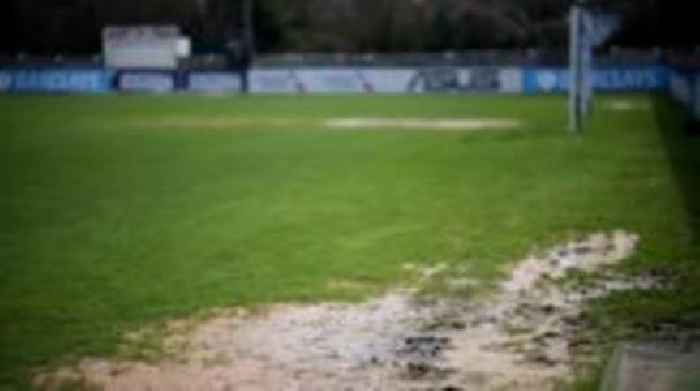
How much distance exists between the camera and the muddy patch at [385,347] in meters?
9.12

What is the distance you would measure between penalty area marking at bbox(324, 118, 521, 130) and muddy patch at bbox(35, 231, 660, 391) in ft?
87.9

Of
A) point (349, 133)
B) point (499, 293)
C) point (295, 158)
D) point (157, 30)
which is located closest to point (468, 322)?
point (499, 293)

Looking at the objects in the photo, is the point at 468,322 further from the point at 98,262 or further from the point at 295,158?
the point at 295,158

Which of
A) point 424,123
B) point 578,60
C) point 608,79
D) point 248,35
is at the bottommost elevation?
point 608,79

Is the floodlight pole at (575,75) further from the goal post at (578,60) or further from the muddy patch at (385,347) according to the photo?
the muddy patch at (385,347)

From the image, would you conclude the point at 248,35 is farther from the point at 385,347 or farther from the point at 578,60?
the point at 385,347

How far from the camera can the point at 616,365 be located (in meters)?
8.62

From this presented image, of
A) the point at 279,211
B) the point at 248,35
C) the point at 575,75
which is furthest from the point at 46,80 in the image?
the point at 279,211

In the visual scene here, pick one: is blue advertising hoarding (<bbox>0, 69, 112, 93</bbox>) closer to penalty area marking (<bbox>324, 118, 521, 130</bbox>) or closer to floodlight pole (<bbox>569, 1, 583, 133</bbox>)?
penalty area marking (<bbox>324, 118, 521, 130</bbox>)

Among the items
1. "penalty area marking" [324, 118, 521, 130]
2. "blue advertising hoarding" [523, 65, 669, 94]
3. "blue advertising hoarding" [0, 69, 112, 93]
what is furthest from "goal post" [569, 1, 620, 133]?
"blue advertising hoarding" [0, 69, 112, 93]

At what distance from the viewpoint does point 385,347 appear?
1026 centimetres

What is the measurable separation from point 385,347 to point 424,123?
32.2 meters

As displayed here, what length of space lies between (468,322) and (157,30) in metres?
63.1

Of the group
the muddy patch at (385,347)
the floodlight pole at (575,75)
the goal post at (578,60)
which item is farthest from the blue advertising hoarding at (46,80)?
the muddy patch at (385,347)
